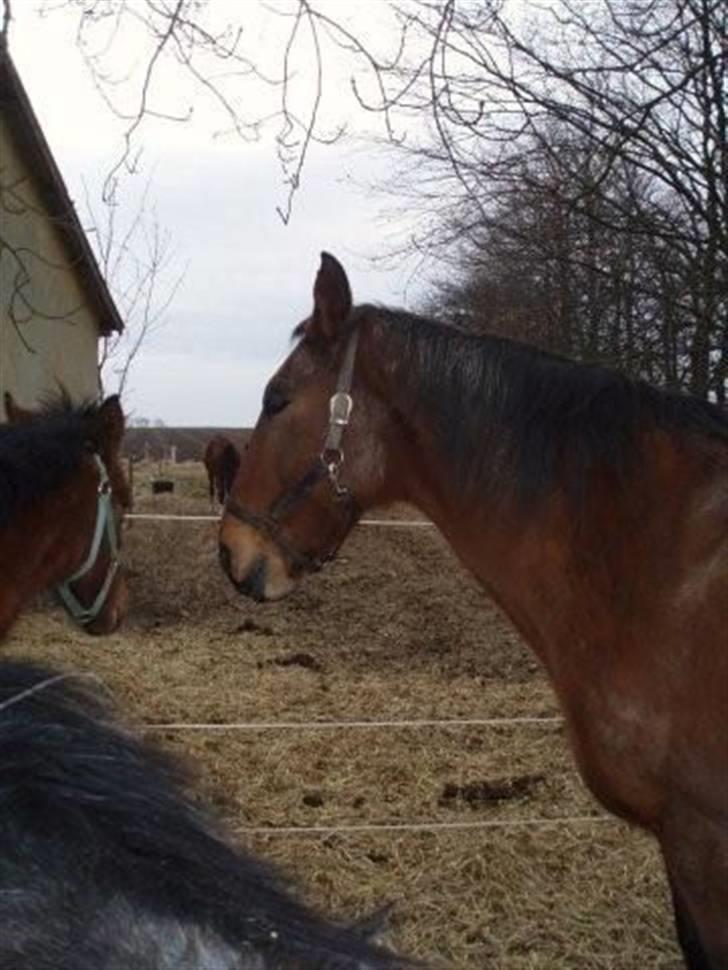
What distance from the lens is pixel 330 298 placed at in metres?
2.85

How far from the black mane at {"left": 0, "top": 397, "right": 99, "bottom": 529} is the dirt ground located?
0.70 m

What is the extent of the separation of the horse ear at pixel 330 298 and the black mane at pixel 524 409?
46 millimetres

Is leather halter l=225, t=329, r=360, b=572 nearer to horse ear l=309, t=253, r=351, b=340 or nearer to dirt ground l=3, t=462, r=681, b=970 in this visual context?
horse ear l=309, t=253, r=351, b=340

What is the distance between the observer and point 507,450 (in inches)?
107

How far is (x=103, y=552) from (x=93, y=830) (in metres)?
3.89

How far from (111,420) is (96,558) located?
0.55 m

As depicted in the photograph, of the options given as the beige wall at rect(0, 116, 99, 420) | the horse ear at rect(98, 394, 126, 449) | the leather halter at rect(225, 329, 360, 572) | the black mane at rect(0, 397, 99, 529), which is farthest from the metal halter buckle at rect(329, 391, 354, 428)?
the beige wall at rect(0, 116, 99, 420)

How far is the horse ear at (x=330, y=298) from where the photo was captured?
284 centimetres

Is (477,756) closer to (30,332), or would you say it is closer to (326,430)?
(326,430)

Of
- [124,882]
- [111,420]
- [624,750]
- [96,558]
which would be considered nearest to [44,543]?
[96,558]

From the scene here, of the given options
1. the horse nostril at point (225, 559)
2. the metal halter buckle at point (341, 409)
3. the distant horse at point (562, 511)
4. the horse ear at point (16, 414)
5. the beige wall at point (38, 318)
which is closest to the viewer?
the distant horse at point (562, 511)

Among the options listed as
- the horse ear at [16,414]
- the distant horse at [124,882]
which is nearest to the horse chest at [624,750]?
the distant horse at [124,882]

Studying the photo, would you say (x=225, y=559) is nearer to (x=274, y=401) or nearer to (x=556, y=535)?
(x=274, y=401)

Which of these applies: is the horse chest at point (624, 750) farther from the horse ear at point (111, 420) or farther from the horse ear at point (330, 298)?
the horse ear at point (111, 420)
